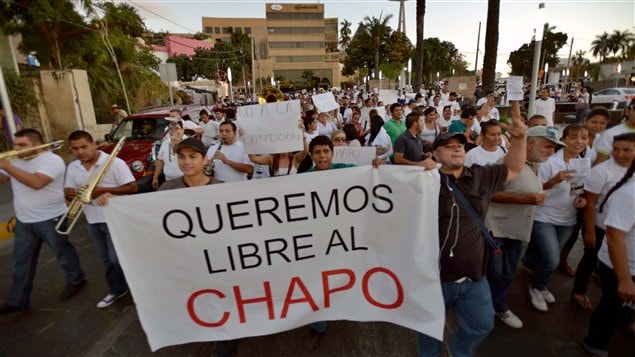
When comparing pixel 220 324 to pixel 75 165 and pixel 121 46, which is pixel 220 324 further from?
pixel 121 46

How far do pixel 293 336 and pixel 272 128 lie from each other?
2.25 meters

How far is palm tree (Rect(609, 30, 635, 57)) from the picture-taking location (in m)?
71.5

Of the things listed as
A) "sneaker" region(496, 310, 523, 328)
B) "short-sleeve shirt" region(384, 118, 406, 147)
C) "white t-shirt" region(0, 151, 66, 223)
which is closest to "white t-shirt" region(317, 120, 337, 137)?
"short-sleeve shirt" region(384, 118, 406, 147)

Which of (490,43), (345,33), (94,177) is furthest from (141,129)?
(345,33)

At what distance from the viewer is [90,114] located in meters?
13.1

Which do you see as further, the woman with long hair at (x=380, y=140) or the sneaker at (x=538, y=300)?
the woman with long hair at (x=380, y=140)

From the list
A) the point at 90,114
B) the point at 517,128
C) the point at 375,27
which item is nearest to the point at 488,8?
the point at 517,128

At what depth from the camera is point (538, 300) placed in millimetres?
3432

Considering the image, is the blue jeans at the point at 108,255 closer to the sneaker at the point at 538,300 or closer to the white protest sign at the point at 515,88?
the sneaker at the point at 538,300

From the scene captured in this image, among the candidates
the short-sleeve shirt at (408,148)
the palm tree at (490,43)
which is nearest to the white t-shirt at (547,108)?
the palm tree at (490,43)

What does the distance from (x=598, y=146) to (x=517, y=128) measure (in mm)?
2108

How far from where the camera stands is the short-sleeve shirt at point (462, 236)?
2.25m

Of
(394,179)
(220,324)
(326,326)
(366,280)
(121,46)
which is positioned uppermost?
(121,46)

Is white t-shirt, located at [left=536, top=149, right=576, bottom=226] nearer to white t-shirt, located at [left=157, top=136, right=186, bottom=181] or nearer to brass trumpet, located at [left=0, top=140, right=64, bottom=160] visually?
white t-shirt, located at [left=157, top=136, right=186, bottom=181]
